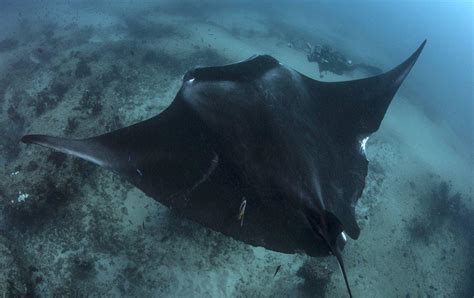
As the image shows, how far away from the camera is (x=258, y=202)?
13.3 ft

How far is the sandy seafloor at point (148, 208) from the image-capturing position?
21.3 feet

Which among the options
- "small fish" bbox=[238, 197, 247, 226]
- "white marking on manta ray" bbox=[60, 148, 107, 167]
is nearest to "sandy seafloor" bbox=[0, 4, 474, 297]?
"small fish" bbox=[238, 197, 247, 226]

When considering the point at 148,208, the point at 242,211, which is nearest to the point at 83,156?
the point at 242,211

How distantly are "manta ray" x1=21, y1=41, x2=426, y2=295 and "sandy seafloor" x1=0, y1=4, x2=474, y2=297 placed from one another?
127 inches

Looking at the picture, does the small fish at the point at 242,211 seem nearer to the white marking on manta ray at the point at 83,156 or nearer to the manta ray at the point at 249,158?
the manta ray at the point at 249,158

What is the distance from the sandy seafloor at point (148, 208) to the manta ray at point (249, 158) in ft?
10.6

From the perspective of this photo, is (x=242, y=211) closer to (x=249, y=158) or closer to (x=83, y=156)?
(x=249, y=158)

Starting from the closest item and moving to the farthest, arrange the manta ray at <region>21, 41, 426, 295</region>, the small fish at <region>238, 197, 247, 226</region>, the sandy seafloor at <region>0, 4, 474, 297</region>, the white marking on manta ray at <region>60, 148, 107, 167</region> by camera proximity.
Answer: the white marking on manta ray at <region>60, 148, 107, 167</region>, the manta ray at <region>21, 41, 426, 295</region>, the small fish at <region>238, 197, 247, 226</region>, the sandy seafloor at <region>0, 4, 474, 297</region>

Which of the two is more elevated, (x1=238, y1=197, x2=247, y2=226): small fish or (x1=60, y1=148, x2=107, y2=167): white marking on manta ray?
(x1=60, y1=148, x2=107, y2=167): white marking on manta ray

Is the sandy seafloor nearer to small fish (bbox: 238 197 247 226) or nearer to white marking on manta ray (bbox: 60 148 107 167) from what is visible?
small fish (bbox: 238 197 247 226)

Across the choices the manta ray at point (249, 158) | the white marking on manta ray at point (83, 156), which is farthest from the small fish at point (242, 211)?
the white marking on manta ray at point (83, 156)

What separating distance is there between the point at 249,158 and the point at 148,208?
13.3 feet

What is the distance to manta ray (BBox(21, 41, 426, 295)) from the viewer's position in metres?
3.88

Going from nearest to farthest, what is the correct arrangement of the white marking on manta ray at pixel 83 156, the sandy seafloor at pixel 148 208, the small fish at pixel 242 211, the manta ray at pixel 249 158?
the white marking on manta ray at pixel 83 156 < the manta ray at pixel 249 158 < the small fish at pixel 242 211 < the sandy seafloor at pixel 148 208
